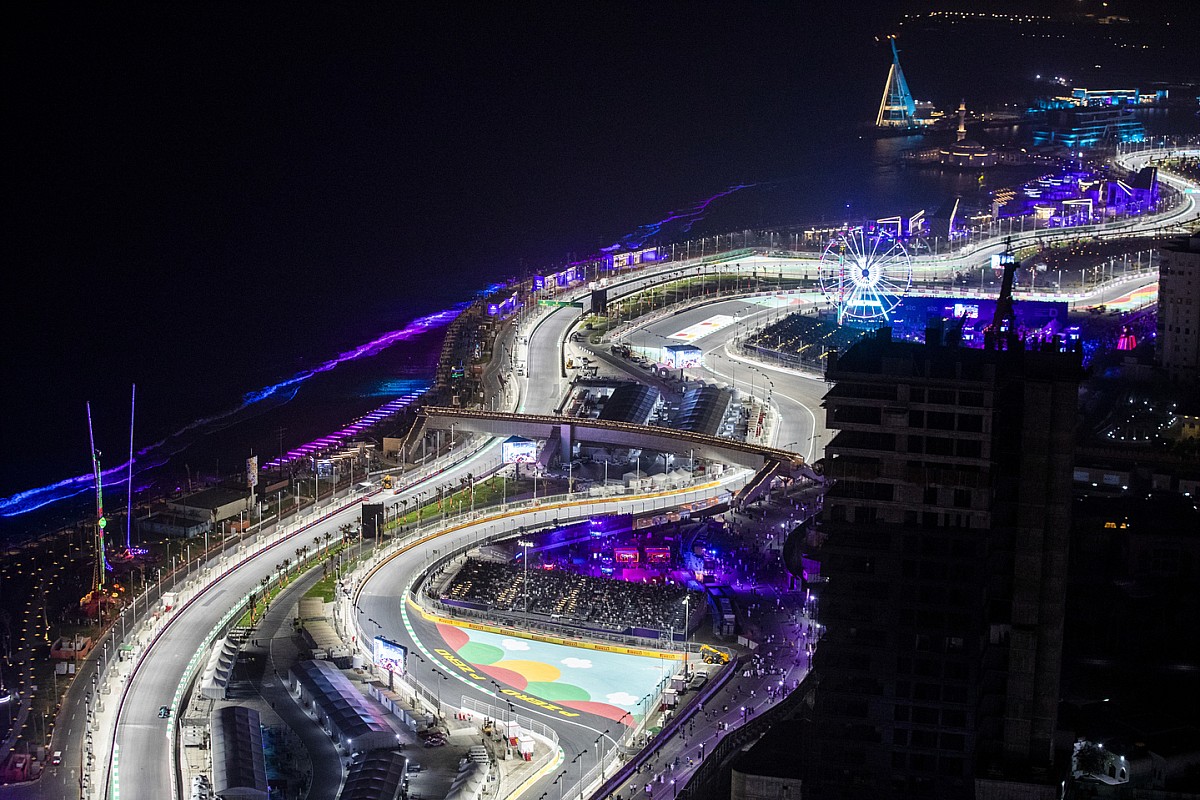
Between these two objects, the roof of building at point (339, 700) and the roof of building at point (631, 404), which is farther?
the roof of building at point (631, 404)

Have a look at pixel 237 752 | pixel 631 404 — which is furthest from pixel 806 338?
pixel 237 752

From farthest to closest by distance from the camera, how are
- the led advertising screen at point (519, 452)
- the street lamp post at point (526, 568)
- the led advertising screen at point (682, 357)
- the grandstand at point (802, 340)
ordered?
the grandstand at point (802, 340) → the led advertising screen at point (682, 357) → the led advertising screen at point (519, 452) → the street lamp post at point (526, 568)

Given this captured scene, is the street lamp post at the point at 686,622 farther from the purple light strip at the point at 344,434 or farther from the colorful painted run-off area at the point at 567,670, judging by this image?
the purple light strip at the point at 344,434

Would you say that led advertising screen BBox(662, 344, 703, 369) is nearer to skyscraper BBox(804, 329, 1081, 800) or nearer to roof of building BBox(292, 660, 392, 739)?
roof of building BBox(292, 660, 392, 739)

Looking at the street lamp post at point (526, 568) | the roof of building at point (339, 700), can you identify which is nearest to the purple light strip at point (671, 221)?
the street lamp post at point (526, 568)

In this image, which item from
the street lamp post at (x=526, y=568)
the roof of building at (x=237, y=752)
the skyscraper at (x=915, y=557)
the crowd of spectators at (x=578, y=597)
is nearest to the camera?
the skyscraper at (x=915, y=557)

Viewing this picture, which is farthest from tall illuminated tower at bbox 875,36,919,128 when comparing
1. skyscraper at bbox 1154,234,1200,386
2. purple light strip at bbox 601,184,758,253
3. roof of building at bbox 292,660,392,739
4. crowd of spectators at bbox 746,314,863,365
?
roof of building at bbox 292,660,392,739

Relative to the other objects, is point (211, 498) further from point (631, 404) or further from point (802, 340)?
point (802, 340)
